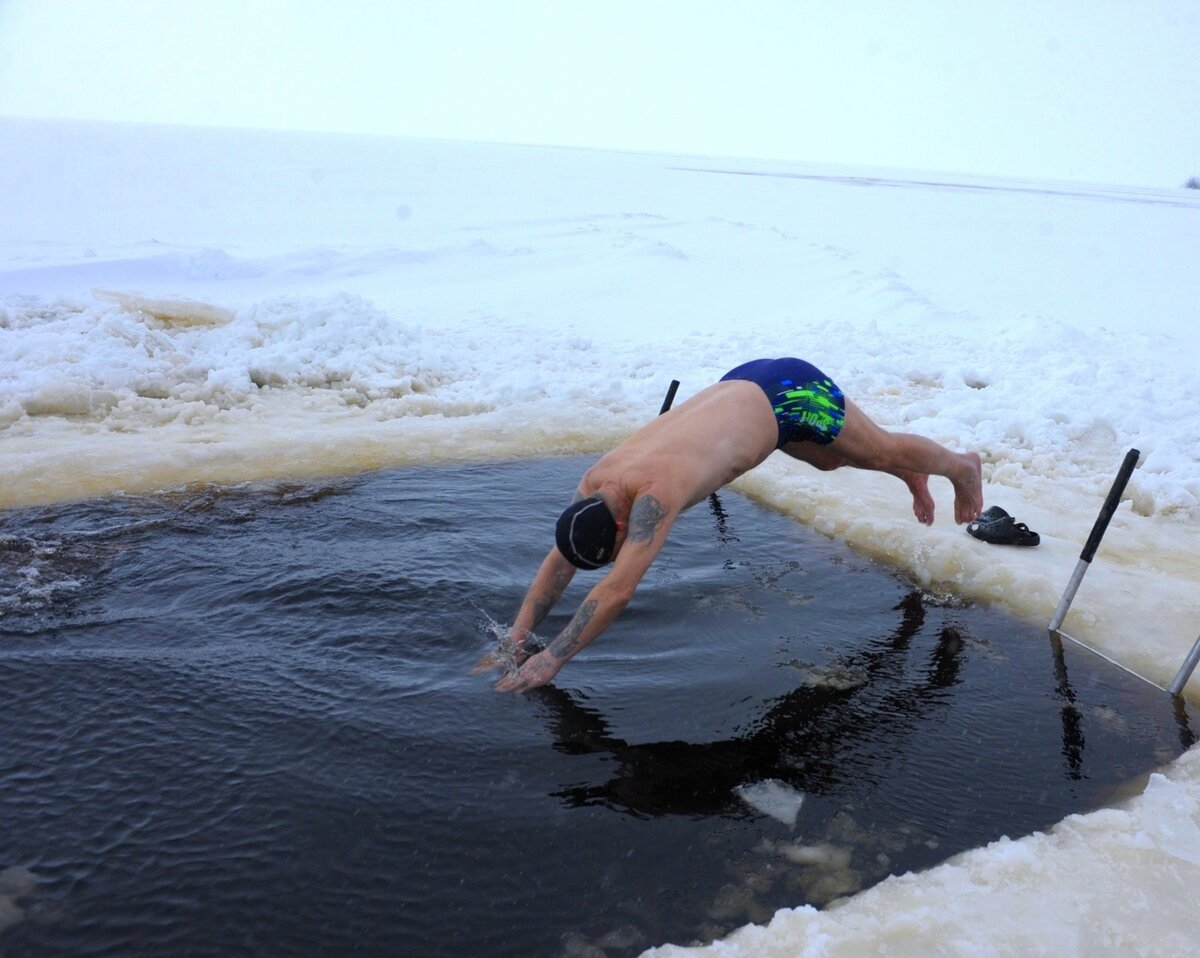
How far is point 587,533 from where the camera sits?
3.45 meters

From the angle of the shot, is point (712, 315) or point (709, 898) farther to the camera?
point (712, 315)

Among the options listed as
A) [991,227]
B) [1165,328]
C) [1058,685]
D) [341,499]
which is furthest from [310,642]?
[991,227]

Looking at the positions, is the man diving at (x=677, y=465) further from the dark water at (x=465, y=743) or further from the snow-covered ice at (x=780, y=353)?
the snow-covered ice at (x=780, y=353)

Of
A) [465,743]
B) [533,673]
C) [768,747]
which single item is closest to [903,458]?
[768,747]

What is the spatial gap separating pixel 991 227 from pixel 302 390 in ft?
57.6

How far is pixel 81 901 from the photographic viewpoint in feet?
8.23

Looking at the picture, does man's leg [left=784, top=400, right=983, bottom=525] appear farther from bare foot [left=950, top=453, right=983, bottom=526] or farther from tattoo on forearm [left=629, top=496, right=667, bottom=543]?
tattoo on forearm [left=629, top=496, right=667, bottom=543]

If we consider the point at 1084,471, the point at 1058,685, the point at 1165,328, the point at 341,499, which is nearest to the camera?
the point at 1058,685

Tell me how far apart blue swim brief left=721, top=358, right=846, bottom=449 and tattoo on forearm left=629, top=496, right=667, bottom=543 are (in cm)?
94

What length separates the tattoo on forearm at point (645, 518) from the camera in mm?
3441

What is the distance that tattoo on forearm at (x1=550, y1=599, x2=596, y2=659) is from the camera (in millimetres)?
3441

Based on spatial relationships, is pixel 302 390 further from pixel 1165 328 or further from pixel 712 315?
pixel 1165 328

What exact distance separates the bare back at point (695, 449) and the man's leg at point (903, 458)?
1.29 feet

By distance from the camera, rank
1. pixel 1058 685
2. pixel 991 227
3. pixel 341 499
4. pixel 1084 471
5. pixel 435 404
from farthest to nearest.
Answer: pixel 991 227, pixel 435 404, pixel 1084 471, pixel 341 499, pixel 1058 685
